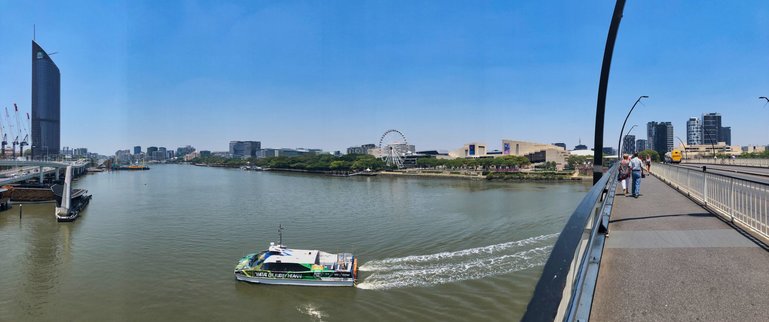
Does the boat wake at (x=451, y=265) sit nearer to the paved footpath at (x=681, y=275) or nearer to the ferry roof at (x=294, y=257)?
the ferry roof at (x=294, y=257)

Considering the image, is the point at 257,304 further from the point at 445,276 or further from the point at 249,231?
the point at 249,231

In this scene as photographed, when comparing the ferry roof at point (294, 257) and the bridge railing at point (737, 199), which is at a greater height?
the bridge railing at point (737, 199)

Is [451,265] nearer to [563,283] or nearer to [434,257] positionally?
[434,257]

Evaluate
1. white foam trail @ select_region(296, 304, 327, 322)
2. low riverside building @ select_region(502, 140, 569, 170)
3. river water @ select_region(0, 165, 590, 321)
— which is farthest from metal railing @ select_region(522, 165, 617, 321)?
low riverside building @ select_region(502, 140, 569, 170)

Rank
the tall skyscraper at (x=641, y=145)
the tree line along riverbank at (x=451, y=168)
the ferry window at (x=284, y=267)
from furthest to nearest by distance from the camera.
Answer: the tall skyscraper at (x=641, y=145)
the tree line along riverbank at (x=451, y=168)
the ferry window at (x=284, y=267)

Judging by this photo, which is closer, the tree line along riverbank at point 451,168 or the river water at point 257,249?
the river water at point 257,249

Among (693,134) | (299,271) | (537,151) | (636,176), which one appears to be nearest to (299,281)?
(299,271)

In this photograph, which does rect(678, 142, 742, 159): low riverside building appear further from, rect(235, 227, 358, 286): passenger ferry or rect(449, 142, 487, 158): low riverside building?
rect(235, 227, 358, 286): passenger ferry

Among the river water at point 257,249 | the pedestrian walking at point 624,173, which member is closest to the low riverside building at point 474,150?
the river water at point 257,249
